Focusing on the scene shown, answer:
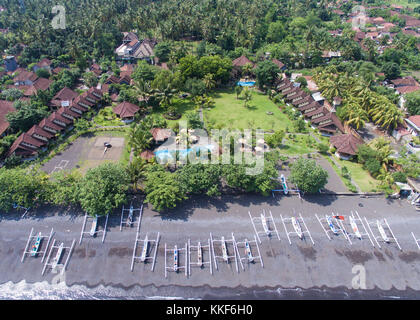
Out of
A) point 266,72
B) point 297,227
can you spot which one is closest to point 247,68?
point 266,72

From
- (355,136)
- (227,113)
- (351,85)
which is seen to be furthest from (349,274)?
(351,85)

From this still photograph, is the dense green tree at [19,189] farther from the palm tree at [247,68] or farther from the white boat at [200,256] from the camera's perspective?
the palm tree at [247,68]

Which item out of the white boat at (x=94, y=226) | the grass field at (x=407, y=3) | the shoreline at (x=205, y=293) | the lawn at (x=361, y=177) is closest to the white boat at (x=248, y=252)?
the shoreline at (x=205, y=293)

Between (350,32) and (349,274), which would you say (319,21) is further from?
(349,274)

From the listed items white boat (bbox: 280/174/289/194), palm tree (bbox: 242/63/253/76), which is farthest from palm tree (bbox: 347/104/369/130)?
palm tree (bbox: 242/63/253/76)

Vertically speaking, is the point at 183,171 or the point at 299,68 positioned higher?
the point at 299,68

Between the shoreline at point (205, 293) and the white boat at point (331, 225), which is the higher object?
the white boat at point (331, 225)
